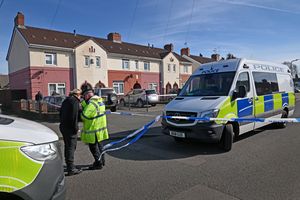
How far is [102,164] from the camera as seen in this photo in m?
5.05

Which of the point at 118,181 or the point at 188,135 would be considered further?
the point at 188,135

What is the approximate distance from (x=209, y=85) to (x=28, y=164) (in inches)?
218

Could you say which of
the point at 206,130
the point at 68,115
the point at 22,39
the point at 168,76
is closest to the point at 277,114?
the point at 206,130

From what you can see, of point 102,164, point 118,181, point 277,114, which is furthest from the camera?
point 277,114

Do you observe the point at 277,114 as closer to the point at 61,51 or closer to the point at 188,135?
the point at 188,135

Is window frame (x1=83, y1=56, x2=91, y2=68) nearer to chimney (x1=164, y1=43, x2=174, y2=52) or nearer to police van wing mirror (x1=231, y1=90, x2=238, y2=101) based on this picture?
chimney (x1=164, y1=43, x2=174, y2=52)

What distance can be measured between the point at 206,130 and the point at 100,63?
2360 centimetres

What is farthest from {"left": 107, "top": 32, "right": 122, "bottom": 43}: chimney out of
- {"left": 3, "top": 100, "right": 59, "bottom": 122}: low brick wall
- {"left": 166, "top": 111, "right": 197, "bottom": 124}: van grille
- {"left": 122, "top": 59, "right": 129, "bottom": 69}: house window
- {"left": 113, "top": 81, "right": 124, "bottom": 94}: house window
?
{"left": 166, "top": 111, "right": 197, "bottom": 124}: van grille

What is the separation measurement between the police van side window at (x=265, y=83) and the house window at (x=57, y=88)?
21.0m

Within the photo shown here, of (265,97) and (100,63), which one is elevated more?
(100,63)

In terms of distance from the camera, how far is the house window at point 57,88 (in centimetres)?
2344

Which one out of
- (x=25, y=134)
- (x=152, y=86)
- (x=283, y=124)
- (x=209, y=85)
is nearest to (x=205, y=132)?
(x=209, y=85)

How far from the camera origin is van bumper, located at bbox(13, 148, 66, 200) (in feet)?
7.38

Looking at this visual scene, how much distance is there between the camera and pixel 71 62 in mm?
24969
